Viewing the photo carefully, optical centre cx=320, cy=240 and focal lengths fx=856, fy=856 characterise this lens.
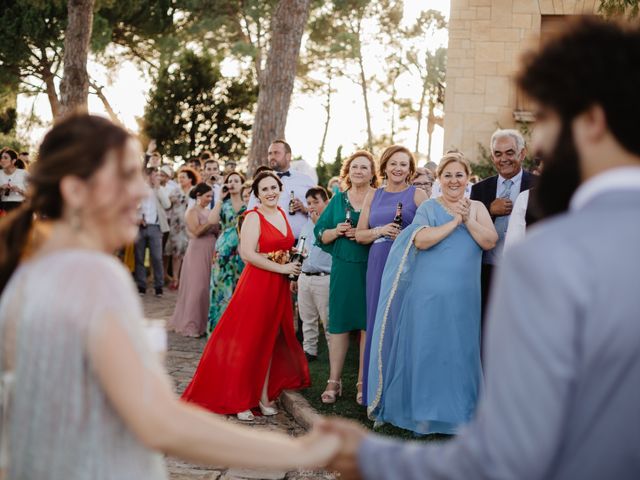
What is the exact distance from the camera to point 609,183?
167cm

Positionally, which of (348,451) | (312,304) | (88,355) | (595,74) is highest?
(595,74)

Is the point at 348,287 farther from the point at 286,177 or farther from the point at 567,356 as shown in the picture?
the point at 567,356

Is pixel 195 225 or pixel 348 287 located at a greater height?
pixel 195 225

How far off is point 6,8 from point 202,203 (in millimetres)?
17857

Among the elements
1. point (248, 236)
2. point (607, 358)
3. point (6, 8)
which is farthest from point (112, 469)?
point (6, 8)

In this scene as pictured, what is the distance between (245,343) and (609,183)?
234 inches

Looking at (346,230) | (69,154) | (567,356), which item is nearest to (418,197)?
(346,230)

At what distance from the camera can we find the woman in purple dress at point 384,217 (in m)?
7.14

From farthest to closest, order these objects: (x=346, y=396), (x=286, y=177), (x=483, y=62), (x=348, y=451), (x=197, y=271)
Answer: (x=483, y=62) → (x=197, y=271) → (x=286, y=177) → (x=346, y=396) → (x=348, y=451)

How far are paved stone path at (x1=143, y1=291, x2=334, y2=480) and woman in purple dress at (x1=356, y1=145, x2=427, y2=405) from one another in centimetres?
73

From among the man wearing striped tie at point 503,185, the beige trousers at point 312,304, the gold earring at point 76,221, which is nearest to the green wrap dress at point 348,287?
the beige trousers at point 312,304

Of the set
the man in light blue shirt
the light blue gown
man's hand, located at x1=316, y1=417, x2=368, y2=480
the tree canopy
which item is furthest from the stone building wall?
the tree canopy

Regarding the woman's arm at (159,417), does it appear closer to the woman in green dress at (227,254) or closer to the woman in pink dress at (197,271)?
the woman in green dress at (227,254)

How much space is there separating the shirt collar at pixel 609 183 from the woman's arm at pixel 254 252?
5.71 m
